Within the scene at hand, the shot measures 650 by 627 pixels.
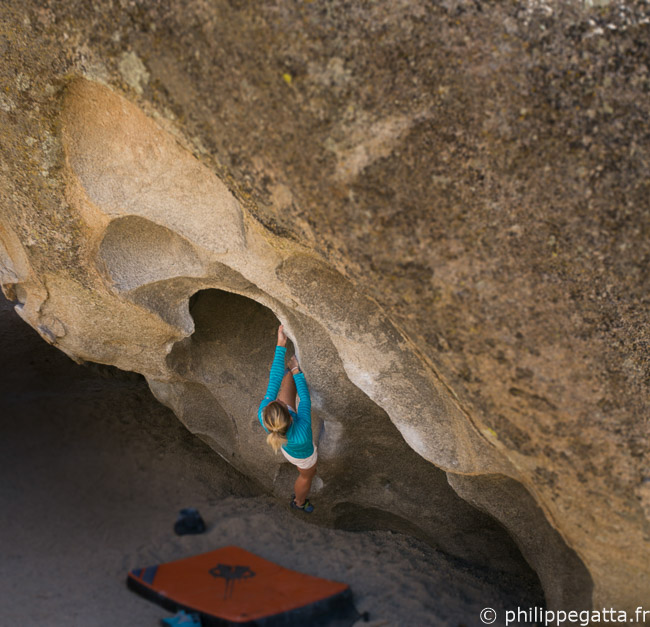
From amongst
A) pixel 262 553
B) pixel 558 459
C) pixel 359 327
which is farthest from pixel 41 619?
pixel 558 459

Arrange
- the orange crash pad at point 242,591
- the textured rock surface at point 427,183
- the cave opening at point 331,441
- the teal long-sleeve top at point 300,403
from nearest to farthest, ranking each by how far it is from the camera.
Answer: the textured rock surface at point 427,183
the orange crash pad at point 242,591
the teal long-sleeve top at point 300,403
the cave opening at point 331,441

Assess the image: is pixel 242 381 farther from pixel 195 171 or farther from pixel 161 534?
pixel 195 171

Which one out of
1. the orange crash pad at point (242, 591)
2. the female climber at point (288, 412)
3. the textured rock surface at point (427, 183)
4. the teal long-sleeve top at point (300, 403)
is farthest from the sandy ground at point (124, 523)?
the textured rock surface at point (427, 183)

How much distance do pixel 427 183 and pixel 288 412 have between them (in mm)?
1375

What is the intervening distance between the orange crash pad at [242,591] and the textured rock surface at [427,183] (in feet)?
2.95

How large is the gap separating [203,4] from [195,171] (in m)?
0.67

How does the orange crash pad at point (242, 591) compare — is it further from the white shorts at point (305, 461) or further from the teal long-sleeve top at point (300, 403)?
the teal long-sleeve top at point (300, 403)

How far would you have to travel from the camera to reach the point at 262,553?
3047 mm

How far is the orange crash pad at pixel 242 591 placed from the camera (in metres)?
2.41

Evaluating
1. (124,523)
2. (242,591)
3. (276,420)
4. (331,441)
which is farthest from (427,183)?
(124,523)

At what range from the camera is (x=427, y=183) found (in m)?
1.46

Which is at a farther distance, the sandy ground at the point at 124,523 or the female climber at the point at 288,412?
the sandy ground at the point at 124,523

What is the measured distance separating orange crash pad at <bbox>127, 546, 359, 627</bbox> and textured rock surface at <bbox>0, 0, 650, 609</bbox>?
2.95 feet

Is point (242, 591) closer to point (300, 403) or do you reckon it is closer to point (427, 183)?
point (300, 403)
